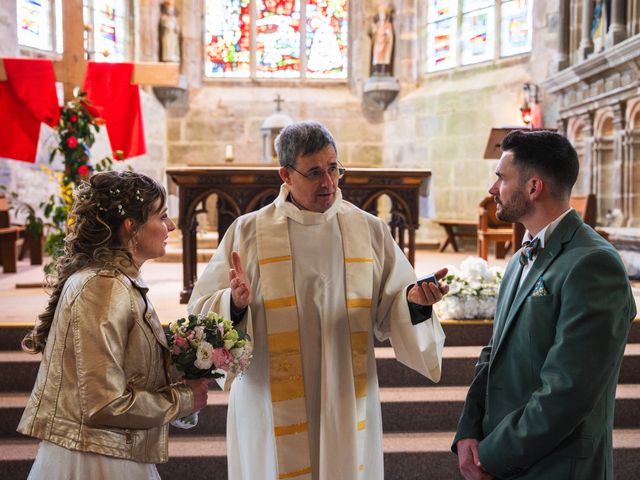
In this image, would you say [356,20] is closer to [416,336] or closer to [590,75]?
[590,75]

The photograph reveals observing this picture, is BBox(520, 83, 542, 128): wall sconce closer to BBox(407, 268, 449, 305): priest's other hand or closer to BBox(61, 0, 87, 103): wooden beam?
BBox(61, 0, 87, 103): wooden beam

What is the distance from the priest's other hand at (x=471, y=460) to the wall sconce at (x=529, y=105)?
8.87 meters

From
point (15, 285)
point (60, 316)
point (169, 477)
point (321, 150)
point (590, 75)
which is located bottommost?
point (169, 477)

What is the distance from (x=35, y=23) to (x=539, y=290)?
9.75m

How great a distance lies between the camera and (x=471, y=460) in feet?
6.33

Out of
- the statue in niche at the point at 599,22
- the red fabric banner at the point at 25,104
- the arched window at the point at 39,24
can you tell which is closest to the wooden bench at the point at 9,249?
the red fabric banner at the point at 25,104

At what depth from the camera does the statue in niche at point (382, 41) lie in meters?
11.9

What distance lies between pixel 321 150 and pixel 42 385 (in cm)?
111

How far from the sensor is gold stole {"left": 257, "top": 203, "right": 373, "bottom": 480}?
240 cm

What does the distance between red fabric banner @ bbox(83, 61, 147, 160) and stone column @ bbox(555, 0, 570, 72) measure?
6045 millimetres

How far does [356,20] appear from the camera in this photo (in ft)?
40.7

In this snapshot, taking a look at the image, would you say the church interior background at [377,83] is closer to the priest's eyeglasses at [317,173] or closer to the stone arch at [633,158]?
the stone arch at [633,158]

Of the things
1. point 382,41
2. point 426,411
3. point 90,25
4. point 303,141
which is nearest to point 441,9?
point 382,41

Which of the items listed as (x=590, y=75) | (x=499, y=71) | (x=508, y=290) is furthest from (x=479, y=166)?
(x=508, y=290)
